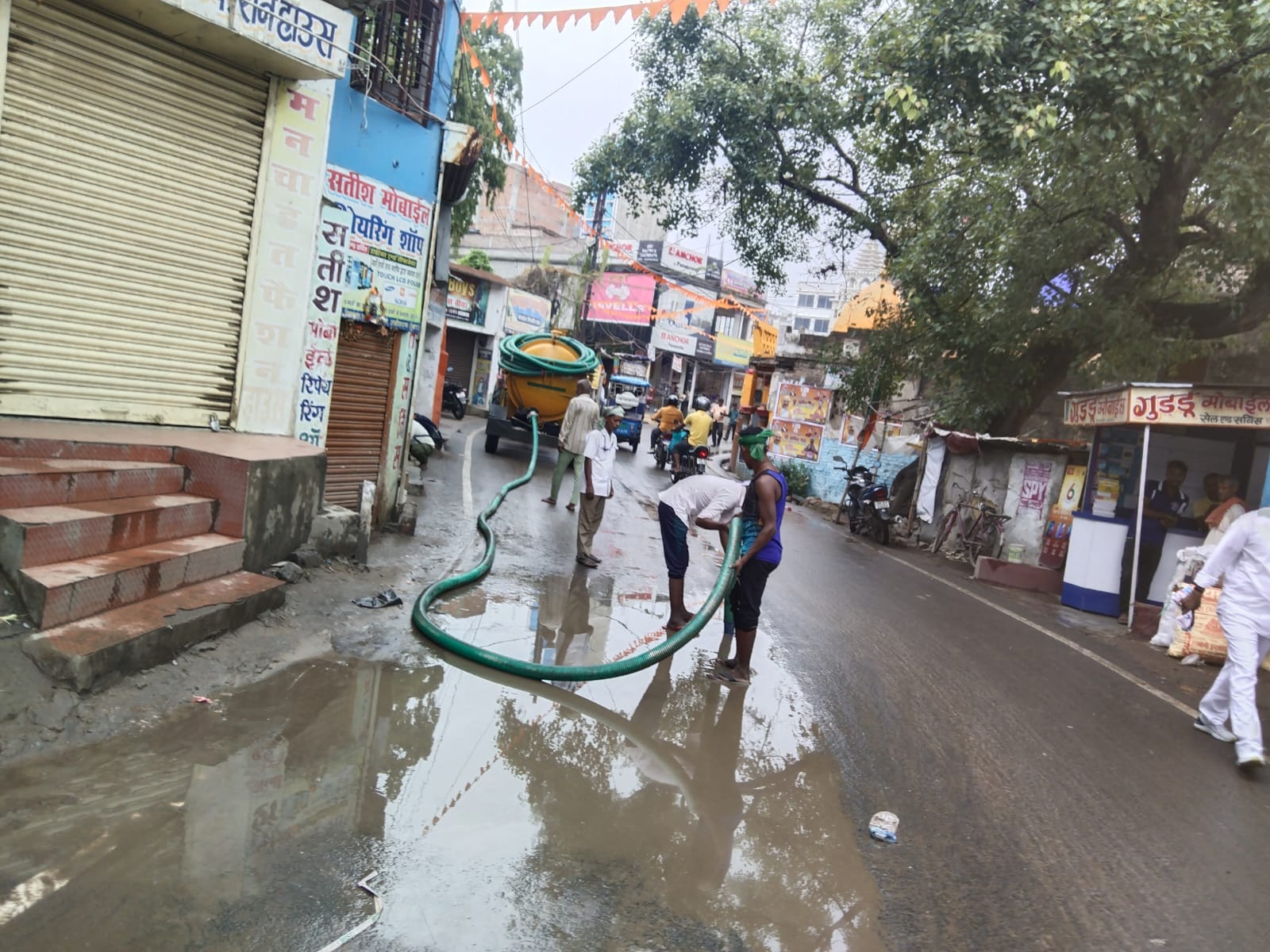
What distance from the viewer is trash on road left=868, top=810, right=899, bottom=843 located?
3.81 m

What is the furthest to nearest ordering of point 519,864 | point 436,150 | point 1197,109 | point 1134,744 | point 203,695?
1. point 1197,109
2. point 436,150
3. point 1134,744
4. point 203,695
5. point 519,864

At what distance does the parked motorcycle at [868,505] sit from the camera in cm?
1467

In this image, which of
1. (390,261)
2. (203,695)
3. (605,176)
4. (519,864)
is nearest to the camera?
(519,864)

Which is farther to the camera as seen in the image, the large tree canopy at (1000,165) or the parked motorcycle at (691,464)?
the parked motorcycle at (691,464)

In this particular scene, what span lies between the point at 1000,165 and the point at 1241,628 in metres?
9.68

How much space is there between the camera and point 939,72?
1046 cm

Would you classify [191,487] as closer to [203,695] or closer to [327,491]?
[203,695]

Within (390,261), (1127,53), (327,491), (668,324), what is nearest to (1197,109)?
(1127,53)


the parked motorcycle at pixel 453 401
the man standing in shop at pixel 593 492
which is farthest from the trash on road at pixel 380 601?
the parked motorcycle at pixel 453 401

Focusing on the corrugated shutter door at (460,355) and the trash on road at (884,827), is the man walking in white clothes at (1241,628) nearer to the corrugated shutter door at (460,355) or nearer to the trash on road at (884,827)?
the trash on road at (884,827)

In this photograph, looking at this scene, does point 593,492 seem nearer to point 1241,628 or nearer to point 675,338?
point 1241,628

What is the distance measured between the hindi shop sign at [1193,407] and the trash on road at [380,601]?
8.02 meters

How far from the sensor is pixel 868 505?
49.2ft

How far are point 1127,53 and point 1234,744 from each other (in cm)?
763
